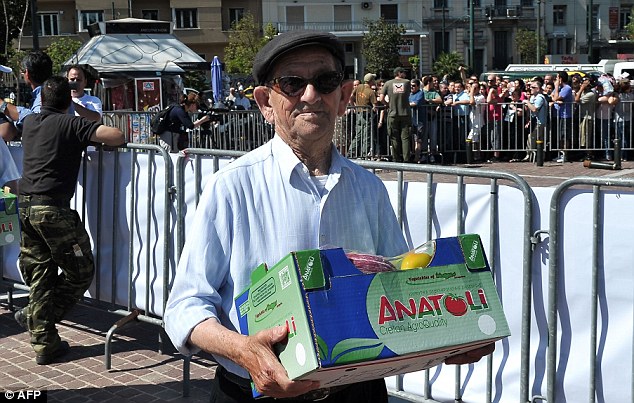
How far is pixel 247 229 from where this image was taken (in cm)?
262

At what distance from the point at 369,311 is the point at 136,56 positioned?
91.1 feet

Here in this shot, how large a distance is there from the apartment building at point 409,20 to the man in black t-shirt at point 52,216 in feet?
204

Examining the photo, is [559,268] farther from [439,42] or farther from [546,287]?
[439,42]

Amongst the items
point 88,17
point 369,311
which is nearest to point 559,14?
point 88,17

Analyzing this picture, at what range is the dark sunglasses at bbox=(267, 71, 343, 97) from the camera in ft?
8.64

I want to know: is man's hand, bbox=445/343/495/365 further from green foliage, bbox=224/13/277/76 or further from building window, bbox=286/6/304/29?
building window, bbox=286/6/304/29

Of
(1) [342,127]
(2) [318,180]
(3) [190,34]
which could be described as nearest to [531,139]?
(1) [342,127]

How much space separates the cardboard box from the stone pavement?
98 centimetres

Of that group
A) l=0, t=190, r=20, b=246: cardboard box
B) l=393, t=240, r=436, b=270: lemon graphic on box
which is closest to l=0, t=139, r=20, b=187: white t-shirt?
l=0, t=190, r=20, b=246: cardboard box

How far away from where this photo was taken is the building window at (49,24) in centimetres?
7381

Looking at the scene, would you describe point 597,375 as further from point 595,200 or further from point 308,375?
point 308,375

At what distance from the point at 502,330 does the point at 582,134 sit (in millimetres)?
17720

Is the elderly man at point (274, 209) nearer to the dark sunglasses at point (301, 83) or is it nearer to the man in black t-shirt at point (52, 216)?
the dark sunglasses at point (301, 83)

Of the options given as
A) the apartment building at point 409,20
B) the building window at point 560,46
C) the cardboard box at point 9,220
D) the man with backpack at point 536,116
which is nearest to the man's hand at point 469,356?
the cardboard box at point 9,220
